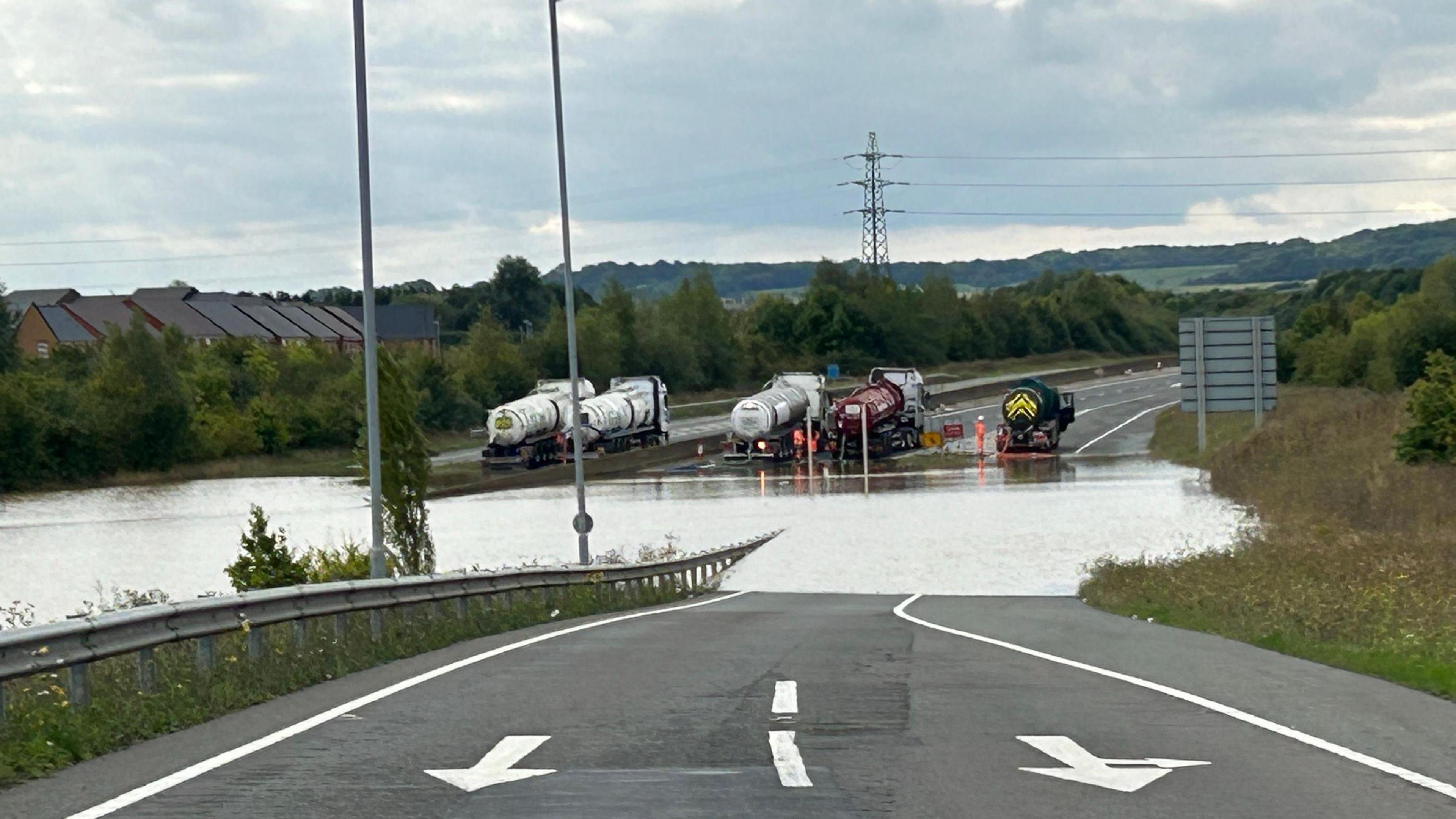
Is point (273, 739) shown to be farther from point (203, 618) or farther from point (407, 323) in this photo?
point (407, 323)

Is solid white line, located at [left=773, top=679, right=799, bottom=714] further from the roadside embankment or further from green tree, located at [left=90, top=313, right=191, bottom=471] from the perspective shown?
green tree, located at [left=90, top=313, right=191, bottom=471]

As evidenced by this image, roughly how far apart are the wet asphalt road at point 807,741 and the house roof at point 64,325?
427 ft

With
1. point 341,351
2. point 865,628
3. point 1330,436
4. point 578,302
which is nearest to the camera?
point 865,628

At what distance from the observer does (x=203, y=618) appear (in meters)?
13.0

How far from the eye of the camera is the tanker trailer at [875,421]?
86.8 metres

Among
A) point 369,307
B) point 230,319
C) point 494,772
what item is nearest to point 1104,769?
point 494,772

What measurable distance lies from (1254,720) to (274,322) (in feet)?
493

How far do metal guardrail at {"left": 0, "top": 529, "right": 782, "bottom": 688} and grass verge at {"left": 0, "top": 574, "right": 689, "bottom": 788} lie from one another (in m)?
0.19

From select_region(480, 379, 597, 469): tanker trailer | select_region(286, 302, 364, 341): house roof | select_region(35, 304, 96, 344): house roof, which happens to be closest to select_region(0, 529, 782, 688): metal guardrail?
select_region(480, 379, 597, 469): tanker trailer

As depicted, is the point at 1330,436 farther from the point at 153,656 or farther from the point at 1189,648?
the point at 153,656

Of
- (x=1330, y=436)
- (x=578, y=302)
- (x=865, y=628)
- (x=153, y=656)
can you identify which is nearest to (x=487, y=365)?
(x=578, y=302)

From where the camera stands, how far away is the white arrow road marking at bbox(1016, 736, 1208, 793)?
901 cm

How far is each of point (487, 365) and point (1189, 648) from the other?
336 ft

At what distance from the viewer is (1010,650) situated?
1702cm
